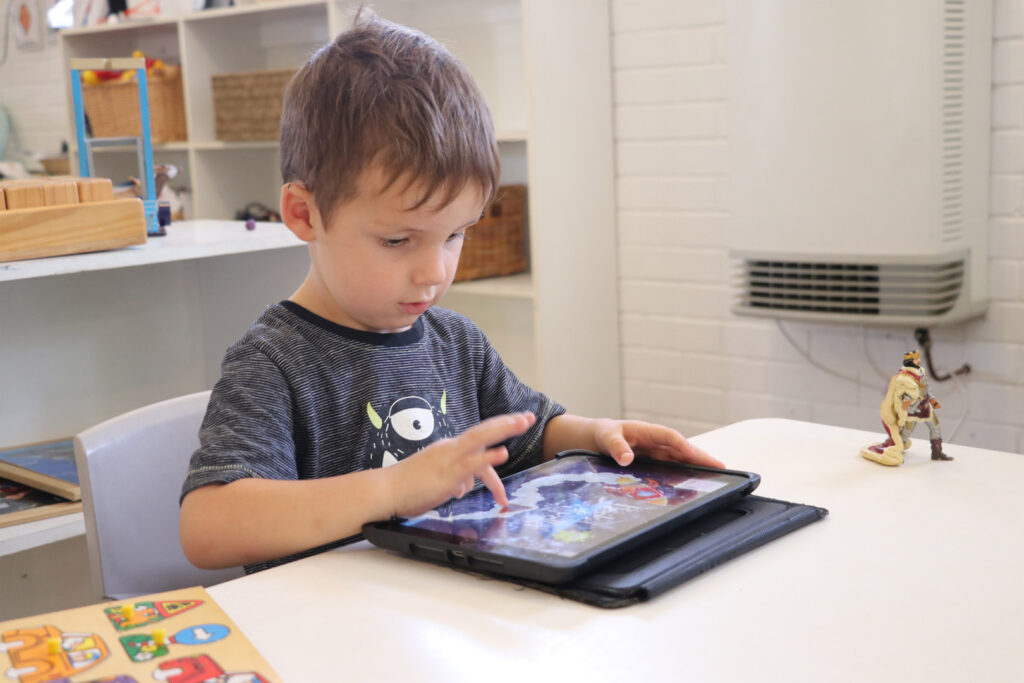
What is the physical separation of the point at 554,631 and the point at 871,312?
66.4 inches

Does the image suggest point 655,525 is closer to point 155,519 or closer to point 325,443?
point 325,443

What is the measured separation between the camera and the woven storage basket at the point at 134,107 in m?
3.49

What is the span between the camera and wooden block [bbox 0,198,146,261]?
4.45 ft

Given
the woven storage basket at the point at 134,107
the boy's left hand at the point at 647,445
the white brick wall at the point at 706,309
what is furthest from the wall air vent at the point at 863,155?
the woven storage basket at the point at 134,107

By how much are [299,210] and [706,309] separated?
1.85 meters

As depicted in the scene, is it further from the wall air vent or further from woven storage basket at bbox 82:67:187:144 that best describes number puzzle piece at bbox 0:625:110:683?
woven storage basket at bbox 82:67:187:144

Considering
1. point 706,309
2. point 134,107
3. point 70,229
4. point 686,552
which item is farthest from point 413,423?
point 134,107

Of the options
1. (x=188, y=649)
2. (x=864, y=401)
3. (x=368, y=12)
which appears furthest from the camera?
(x=864, y=401)

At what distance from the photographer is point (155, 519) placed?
1.14m

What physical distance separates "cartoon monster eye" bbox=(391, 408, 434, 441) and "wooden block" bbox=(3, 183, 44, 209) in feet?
2.11

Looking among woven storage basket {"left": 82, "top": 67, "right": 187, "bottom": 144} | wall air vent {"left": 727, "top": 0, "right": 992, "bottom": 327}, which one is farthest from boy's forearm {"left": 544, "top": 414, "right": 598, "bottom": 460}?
woven storage basket {"left": 82, "top": 67, "right": 187, "bottom": 144}

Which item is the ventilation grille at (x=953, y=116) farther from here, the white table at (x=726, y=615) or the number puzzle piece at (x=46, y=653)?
the number puzzle piece at (x=46, y=653)

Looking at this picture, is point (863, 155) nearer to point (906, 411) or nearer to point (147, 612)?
point (906, 411)

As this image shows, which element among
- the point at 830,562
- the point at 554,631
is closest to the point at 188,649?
the point at 554,631
